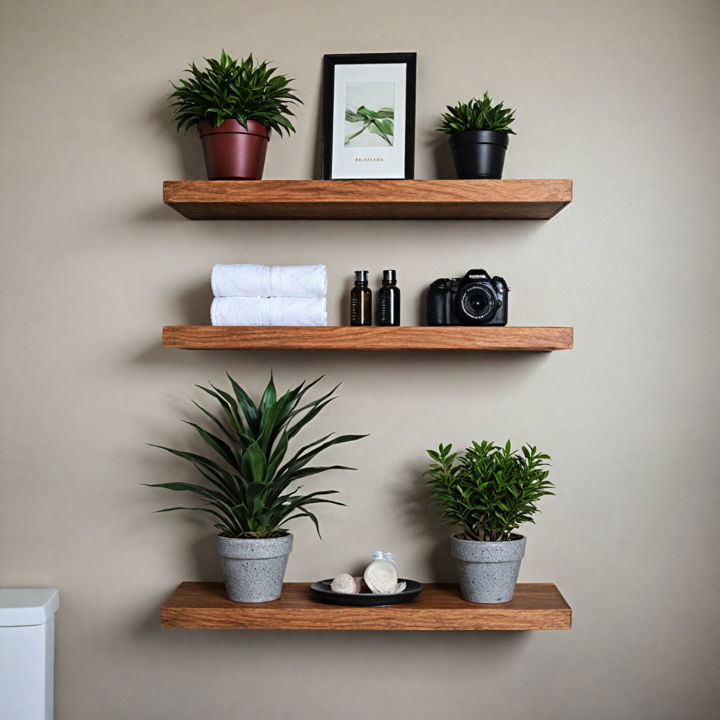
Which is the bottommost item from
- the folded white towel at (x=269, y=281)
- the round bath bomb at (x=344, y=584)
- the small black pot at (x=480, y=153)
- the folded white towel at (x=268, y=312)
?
the round bath bomb at (x=344, y=584)

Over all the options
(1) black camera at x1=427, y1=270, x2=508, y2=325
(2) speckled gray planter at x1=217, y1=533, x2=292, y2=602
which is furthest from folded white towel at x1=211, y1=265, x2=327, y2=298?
(2) speckled gray planter at x1=217, y1=533, x2=292, y2=602

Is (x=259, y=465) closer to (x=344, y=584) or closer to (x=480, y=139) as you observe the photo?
(x=344, y=584)

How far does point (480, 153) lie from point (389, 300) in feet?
1.18

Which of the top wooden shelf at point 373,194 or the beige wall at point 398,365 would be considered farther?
the beige wall at point 398,365

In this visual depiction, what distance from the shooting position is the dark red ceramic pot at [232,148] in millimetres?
1782

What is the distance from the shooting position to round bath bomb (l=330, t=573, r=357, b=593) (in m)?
1.77

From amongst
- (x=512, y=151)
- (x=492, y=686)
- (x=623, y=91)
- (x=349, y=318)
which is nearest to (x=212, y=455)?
(x=349, y=318)

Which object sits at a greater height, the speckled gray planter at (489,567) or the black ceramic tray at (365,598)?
the speckled gray planter at (489,567)

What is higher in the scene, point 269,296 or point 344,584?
point 269,296

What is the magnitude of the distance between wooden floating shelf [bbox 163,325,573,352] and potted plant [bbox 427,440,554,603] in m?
0.22

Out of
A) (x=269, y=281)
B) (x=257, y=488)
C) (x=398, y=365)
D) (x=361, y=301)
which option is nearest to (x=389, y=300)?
(x=361, y=301)

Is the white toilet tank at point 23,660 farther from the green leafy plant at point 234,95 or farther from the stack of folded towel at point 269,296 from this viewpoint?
the green leafy plant at point 234,95

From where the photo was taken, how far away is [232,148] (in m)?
1.79

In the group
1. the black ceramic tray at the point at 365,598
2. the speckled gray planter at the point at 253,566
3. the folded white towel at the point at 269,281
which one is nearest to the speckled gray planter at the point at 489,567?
the black ceramic tray at the point at 365,598
